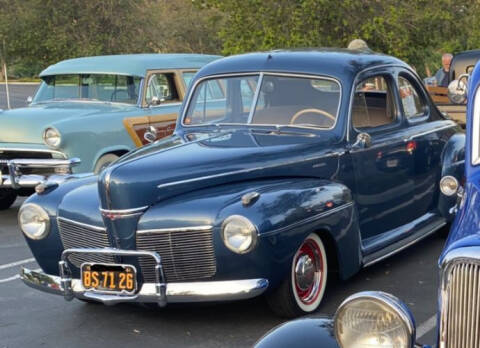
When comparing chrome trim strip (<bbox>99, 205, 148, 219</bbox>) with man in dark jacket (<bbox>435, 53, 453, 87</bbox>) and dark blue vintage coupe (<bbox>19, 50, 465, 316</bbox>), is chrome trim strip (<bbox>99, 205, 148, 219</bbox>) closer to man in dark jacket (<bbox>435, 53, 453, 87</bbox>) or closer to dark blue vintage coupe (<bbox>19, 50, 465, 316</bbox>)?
dark blue vintage coupe (<bbox>19, 50, 465, 316</bbox>)

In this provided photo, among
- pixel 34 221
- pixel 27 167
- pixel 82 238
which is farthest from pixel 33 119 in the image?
pixel 82 238

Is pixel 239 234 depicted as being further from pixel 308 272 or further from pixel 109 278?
pixel 109 278

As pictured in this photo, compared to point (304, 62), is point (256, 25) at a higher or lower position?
lower

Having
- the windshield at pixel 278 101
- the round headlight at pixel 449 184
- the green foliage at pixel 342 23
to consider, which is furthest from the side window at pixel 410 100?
the green foliage at pixel 342 23

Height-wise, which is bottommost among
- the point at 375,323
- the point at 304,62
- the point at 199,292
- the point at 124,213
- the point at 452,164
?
the point at 199,292

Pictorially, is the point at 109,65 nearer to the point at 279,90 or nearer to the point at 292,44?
the point at 279,90

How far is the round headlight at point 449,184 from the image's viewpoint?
6656 mm

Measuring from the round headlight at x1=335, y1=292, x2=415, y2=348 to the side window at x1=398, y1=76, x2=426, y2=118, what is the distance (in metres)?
4.19

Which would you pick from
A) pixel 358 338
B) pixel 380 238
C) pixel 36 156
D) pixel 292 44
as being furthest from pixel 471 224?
pixel 292 44

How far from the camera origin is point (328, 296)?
6137 millimetres

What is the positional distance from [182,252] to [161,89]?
551cm

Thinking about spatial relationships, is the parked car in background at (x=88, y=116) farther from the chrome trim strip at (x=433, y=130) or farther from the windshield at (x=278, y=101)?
the chrome trim strip at (x=433, y=130)

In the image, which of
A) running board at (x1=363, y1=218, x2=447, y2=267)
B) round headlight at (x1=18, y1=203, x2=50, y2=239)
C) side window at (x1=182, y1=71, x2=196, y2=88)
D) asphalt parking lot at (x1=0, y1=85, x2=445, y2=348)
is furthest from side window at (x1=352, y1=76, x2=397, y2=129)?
side window at (x1=182, y1=71, x2=196, y2=88)

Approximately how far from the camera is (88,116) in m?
9.55
